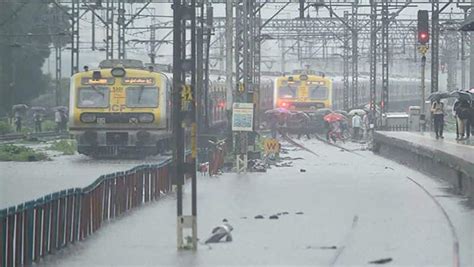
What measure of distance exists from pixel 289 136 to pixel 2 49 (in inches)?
693

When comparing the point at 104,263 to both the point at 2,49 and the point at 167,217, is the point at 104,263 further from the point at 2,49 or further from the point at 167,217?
the point at 2,49

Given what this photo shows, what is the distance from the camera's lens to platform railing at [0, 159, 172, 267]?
1249cm

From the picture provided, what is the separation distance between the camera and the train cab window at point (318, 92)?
209 feet

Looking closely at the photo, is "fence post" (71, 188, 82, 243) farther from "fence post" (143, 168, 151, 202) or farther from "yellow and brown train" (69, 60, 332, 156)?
"yellow and brown train" (69, 60, 332, 156)

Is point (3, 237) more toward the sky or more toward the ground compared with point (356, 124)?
more toward the ground

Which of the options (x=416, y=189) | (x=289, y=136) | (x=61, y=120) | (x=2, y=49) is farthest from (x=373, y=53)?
(x=416, y=189)

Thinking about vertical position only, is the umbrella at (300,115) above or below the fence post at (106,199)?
above

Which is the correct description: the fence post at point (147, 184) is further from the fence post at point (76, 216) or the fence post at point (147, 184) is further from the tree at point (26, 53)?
the tree at point (26, 53)

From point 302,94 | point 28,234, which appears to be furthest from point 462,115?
point 302,94

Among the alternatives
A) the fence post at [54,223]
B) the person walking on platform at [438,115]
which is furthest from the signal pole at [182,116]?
the person walking on platform at [438,115]

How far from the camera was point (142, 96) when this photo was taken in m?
35.8

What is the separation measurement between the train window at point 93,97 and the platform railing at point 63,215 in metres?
14.0

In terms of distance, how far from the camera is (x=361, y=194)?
24.1 meters

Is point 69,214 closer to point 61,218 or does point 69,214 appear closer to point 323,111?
point 61,218
